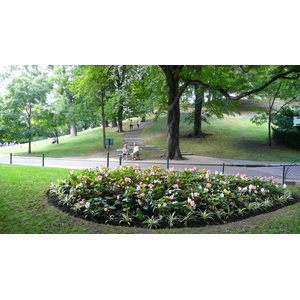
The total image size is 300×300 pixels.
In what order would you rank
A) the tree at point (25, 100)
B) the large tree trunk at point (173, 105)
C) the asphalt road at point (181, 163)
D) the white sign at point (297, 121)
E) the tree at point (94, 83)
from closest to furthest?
the tree at point (25, 100) → the asphalt road at point (181, 163) → the white sign at point (297, 121) → the tree at point (94, 83) → the large tree trunk at point (173, 105)

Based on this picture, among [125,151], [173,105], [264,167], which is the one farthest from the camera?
[173,105]

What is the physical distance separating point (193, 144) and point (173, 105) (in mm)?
856

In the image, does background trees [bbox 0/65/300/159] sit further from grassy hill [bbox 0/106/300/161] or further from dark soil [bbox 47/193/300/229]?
dark soil [bbox 47/193/300/229]

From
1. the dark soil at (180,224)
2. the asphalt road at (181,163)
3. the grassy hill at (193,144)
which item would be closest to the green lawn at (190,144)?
the grassy hill at (193,144)

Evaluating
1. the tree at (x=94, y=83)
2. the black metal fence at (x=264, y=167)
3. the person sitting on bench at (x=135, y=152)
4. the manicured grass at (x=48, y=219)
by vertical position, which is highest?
the tree at (x=94, y=83)

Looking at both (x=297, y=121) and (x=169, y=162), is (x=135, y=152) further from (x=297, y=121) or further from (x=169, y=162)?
(x=297, y=121)

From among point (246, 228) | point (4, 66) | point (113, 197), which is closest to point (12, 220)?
point (113, 197)

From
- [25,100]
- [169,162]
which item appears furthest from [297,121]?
[25,100]

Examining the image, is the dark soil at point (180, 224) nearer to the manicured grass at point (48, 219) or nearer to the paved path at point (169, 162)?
the manicured grass at point (48, 219)

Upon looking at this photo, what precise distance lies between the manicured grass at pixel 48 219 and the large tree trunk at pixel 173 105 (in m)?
1.75

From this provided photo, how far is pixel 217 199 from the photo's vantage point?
9.46 feet

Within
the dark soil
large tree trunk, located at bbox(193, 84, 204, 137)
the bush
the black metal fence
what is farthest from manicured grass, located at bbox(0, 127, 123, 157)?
the bush

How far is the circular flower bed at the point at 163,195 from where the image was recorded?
106 inches

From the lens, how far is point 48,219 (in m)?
2.66
